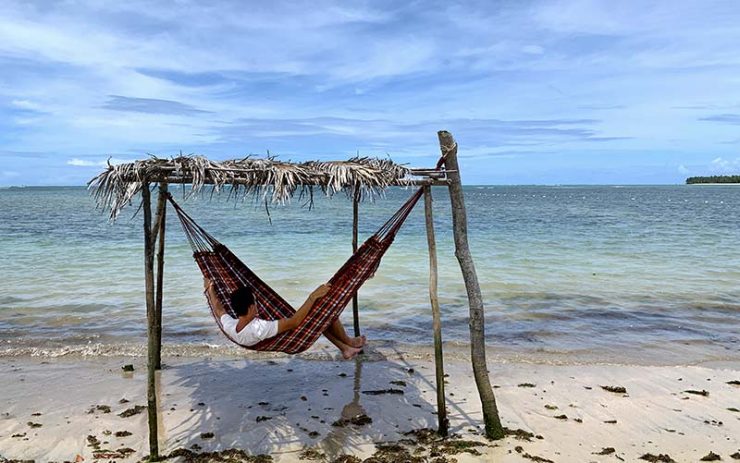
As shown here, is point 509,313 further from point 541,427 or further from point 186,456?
point 186,456

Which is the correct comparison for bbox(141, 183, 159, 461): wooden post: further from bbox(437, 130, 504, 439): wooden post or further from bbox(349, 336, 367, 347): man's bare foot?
bbox(437, 130, 504, 439): wooden post

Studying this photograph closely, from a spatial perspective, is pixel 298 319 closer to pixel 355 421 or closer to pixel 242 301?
pixel 242 301

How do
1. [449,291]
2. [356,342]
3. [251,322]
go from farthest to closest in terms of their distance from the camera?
[449,291] < [356,342] < [251,322]

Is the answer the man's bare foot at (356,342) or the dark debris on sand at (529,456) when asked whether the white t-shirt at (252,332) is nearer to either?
the man's bare foot at (356,342)

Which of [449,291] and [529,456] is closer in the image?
[529,456]

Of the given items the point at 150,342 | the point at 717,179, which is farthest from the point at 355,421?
the point at 717,179

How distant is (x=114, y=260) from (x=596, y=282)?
7644 millimetres

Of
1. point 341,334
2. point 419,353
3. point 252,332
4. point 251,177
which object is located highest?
point 251,177

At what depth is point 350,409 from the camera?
12.2ft

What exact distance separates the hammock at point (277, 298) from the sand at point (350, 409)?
539 millimetres

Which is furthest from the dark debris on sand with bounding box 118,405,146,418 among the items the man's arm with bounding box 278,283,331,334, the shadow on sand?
the man's arm with bounding box 278,283,331,334

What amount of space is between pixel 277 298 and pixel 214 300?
0.52 meters

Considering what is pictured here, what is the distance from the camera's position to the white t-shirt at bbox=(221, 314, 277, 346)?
10.9 feet

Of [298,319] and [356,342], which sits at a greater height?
[298,319]
